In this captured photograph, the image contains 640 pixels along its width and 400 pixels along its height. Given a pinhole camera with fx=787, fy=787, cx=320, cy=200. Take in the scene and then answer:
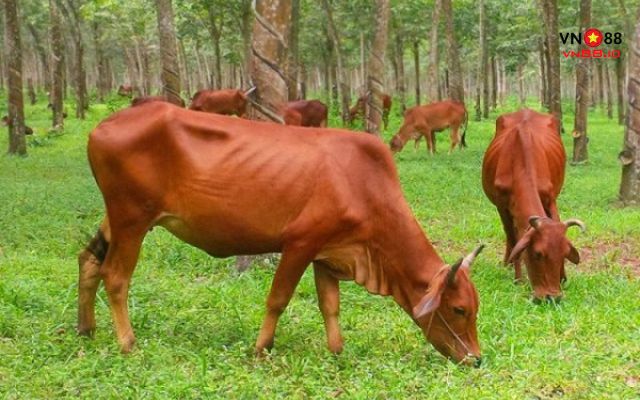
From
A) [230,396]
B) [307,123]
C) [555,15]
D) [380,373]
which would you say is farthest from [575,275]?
[307,123]

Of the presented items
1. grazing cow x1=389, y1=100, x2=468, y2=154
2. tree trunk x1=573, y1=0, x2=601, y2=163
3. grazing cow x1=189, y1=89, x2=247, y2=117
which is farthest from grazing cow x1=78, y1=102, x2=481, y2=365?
grazing cow x1=189, y1=89, x2=247, y2=117

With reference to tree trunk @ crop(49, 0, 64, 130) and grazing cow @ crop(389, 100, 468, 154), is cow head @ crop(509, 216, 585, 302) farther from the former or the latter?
tree trunk @ crop(49, 0, 64, 130)

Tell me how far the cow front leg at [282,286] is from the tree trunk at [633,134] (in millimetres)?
7402

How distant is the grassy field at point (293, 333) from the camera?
4.67 m

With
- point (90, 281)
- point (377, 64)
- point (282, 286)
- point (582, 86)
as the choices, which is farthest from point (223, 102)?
point (282, 286)

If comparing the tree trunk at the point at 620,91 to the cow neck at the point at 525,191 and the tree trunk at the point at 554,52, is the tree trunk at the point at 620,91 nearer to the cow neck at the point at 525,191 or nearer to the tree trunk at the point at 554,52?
the tree trunk at the point at 554,52

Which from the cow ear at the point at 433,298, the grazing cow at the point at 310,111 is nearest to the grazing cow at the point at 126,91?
the grazing cow at the point at 310,111

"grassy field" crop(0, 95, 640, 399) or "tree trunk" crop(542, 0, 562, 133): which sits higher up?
"tree trunk" crop(542, 0, 562, 133)

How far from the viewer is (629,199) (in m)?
11.3

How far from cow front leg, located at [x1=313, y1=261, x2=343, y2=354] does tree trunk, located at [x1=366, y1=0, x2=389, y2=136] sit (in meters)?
7.99

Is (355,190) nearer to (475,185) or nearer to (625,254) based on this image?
(625,254)

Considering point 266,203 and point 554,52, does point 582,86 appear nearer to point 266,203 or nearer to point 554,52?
point 554,52

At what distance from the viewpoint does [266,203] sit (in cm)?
524

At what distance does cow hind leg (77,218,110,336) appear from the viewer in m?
5.62
